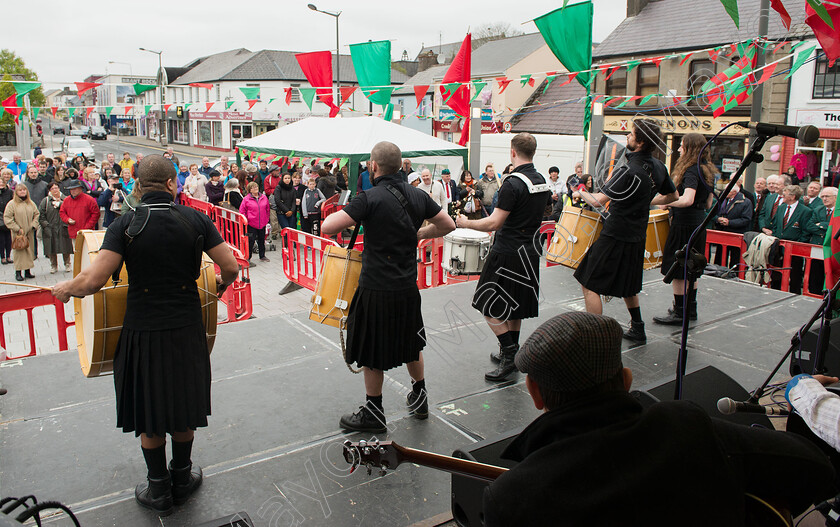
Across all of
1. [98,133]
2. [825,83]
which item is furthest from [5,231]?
[98,133]

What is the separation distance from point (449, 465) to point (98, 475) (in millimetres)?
2379

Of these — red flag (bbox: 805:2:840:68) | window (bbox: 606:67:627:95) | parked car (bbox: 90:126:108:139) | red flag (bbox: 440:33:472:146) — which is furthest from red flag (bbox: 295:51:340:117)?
parked car (bbox: 90:126:108:139)

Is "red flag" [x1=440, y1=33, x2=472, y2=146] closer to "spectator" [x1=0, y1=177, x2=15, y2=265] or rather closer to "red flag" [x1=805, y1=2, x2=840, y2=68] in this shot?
"spectator" [x1=0, y1=177, x2=15, y2=265]

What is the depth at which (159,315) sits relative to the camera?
3.05 meters

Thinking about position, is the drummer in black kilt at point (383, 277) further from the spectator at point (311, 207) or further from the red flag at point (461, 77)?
the spectator at point (311, 207)

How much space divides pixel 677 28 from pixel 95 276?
76.8 feet

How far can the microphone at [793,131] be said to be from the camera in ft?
8.61

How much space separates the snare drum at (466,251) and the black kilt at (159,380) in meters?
4.95

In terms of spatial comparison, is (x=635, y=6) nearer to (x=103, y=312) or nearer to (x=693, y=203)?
(x=693, y=203)

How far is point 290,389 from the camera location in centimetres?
461

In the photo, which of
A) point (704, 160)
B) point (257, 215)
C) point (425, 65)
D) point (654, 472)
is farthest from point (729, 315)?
point (425, 65)

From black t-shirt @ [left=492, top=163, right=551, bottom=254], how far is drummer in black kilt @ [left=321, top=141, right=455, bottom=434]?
78 centimetres

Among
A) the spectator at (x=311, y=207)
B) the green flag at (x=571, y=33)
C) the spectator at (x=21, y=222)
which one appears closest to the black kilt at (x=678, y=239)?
the green flag at (x=571, y=33)

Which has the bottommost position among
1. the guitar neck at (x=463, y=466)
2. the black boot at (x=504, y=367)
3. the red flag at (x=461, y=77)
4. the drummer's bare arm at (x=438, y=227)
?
the black boot at (x=504, y=367)
